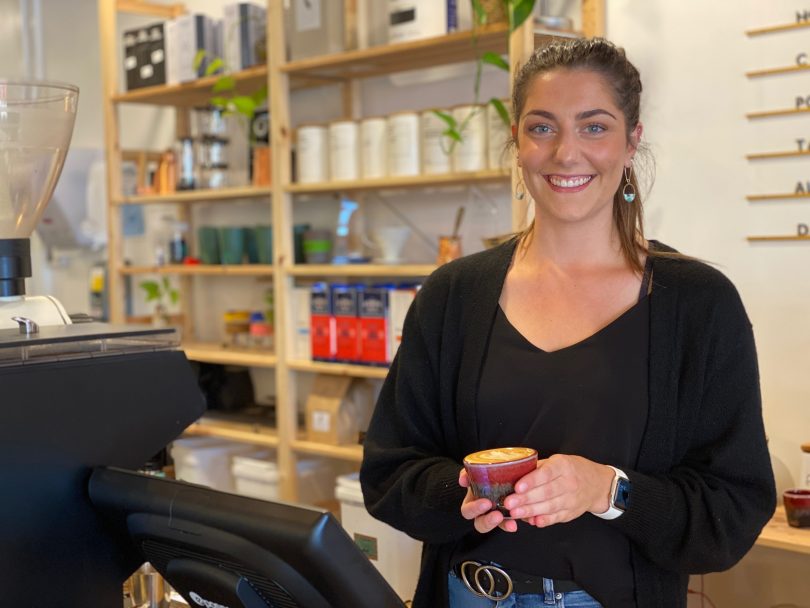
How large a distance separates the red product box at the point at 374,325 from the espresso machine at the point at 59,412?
2050mm

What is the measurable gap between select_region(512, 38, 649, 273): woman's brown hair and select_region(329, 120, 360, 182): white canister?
1.88 m

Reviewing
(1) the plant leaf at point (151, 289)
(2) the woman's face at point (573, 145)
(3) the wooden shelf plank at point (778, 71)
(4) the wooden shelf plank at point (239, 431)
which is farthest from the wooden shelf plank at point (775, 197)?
(1) the plant leaf at point (151, 289)

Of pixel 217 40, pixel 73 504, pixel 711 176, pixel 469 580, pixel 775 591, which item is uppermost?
pixel 217 40

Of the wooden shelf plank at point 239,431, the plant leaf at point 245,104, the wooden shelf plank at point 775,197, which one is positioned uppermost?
the plant leaf at point 245,104

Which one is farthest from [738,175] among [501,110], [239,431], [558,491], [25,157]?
[239,431]

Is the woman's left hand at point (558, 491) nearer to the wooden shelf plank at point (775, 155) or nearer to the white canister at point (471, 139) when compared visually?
the wooden shelf plank at point (775, 155)

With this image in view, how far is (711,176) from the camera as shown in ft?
9.58

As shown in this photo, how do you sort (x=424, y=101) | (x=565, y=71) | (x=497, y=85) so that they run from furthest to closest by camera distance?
→ (x=424, y=101) < (x=497, y=85) < (x=565, y=71)

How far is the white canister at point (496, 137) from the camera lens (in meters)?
3.08

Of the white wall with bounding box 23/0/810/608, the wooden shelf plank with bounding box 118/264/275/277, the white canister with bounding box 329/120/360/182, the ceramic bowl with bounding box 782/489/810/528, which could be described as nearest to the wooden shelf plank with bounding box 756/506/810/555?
the ceramic bowl with bounding box 782/489/810/528

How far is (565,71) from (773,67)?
1.42 m

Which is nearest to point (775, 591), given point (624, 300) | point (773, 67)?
point (773, 67)

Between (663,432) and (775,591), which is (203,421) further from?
(663,432)

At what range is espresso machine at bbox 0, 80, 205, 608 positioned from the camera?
119 centimetres
